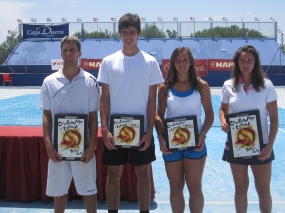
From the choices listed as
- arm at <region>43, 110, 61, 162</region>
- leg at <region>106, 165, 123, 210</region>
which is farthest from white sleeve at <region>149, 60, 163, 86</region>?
arm at <region>43, 110, 61, 162</region>

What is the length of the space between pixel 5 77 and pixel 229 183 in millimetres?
24884

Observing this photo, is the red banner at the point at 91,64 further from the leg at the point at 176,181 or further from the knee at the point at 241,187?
the knee at the point at 241,187

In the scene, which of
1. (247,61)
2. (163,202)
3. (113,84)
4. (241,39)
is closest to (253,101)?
(247,61)

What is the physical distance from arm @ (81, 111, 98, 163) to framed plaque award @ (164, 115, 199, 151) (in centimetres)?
72

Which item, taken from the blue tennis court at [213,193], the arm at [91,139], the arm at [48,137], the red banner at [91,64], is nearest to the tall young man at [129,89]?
the arm at [91,139]

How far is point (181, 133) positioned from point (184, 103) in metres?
0.30

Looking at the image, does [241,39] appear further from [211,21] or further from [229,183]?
[229,183]

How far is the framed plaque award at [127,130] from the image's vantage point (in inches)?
136

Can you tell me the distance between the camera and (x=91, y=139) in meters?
3.58

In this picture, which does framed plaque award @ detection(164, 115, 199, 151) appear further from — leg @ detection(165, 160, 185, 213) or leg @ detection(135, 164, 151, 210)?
leg @ detection(135, 164, 151, 210)

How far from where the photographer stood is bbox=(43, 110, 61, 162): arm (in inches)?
139

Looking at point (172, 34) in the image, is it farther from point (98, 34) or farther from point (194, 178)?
point (194, 178)

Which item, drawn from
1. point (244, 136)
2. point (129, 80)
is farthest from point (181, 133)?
Answer: point (129, 80)

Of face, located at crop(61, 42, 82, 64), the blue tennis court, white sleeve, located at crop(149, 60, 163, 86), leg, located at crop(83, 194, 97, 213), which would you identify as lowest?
the blue tennis court
